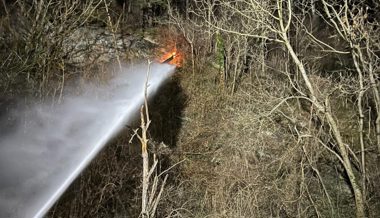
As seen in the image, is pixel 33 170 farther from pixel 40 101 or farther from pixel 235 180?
pixel 235 180

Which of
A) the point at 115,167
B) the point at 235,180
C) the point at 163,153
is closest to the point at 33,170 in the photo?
the point at 115,167

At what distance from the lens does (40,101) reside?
1248cm

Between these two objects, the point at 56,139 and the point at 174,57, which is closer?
the point at 56,139

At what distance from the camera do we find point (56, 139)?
11.4 m

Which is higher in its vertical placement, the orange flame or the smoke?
the orange flame

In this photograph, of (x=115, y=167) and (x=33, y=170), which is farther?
(x=115, y=167)

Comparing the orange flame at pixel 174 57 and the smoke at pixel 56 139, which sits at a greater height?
the orange flame at pixel 174 57

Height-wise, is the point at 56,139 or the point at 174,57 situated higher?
the point at 174,57

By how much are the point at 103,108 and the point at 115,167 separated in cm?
363

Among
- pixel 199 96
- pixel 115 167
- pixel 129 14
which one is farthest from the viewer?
pixel 129 14

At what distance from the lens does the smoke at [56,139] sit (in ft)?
31.0

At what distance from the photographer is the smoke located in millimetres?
9461

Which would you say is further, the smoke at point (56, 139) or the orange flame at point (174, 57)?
the orange flame at point (174, 57)

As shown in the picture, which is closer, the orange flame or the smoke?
the smoke
